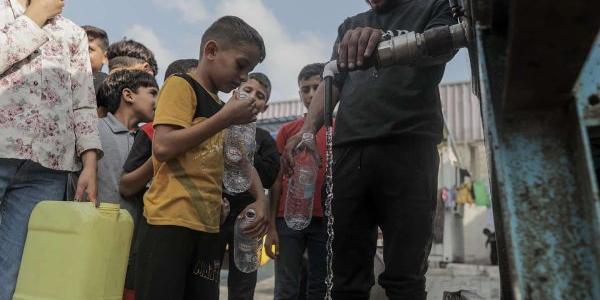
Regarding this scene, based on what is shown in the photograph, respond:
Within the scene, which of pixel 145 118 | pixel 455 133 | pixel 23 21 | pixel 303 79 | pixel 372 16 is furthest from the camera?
pixel 455 133

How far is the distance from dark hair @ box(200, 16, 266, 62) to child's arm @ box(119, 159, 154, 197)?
0.62 metres

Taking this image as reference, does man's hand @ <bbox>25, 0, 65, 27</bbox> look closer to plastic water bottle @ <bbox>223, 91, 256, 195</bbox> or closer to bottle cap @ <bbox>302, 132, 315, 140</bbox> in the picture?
plastic water bottle @ <bbox>223, 91, 256, 195</bbox>

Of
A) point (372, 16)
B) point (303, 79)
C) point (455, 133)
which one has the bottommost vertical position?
point (372, 16)

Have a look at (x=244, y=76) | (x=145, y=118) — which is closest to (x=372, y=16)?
(x=244, y=76)

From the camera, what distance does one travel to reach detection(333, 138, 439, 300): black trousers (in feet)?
6.56

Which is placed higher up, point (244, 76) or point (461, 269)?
point (244, 76)

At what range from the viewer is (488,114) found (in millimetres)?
827

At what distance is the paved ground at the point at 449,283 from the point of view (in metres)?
5.29

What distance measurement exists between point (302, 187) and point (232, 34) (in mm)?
1132

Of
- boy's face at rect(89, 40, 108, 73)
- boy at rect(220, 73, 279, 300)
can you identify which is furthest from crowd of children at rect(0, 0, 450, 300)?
boy's face at rect(89, 40, 108, 73)

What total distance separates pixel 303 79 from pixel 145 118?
1.50 metres

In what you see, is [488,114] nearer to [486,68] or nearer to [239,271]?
[486,68]

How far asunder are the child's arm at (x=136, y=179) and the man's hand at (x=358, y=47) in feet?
3.68

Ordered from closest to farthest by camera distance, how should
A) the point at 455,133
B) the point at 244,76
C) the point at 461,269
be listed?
the point at 244,76 → the point at 461,269 → the point at 455,133
